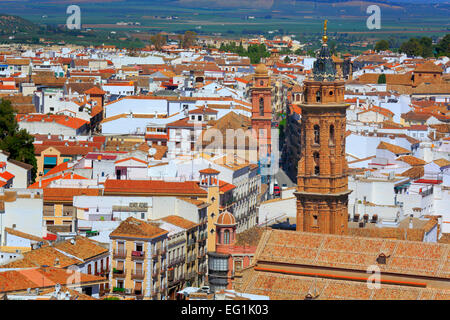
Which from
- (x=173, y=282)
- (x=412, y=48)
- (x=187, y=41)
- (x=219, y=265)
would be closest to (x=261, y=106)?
(x=173, y=282)

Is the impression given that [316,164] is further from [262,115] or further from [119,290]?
→ [262,115]

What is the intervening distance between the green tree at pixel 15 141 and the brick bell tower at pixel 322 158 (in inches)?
661

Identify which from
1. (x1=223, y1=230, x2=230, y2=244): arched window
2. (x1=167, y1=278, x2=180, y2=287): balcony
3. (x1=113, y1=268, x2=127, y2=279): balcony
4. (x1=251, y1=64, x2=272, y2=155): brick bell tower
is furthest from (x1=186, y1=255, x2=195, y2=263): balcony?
(x1=251, y1=64, x2=272, y2=155): brick bell tower

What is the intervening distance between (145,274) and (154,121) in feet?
112

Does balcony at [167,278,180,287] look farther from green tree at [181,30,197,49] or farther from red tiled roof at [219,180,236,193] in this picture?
green tree at [181,30,197,49]

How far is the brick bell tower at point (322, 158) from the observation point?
38.9m

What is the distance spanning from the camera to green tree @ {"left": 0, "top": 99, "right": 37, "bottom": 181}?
2201 inches

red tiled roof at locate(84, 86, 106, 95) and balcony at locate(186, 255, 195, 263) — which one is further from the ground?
red tiled roof at locate(84, 86, 106, 95)

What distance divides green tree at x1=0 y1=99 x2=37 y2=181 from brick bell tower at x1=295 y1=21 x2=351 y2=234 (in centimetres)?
1678

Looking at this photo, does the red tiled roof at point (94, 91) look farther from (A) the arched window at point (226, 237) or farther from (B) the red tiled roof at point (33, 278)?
(B) the red tiled roof at point (33, 278)

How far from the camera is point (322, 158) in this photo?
129 ft

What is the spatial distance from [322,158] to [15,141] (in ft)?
70.4

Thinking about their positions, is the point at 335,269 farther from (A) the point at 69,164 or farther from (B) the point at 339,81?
(A) the point at 69,164

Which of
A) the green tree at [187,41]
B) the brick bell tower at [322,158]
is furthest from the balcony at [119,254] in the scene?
the green tree at [187,41]
